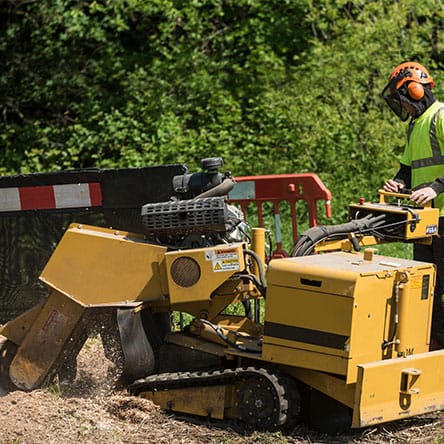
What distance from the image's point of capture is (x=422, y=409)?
6.11m

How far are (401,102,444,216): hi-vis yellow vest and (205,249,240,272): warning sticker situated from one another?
1665 millimetres

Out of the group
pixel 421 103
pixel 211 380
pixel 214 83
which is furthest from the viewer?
pixel 214 83

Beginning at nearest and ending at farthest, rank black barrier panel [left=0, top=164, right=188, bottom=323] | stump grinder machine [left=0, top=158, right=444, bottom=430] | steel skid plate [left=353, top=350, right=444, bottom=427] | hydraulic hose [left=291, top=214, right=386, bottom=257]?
steel skid plate [left=353, top=350, right=444, bottom=427] → stump grinder machine [left=0, top=158, right=444, bottom=430] → hydraulic hose [left=291, top=214, right=386, bottom=257] → black barrier panel [left=0, top=164, right=188, bottom=323]

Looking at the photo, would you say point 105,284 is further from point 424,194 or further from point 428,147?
point 428,147

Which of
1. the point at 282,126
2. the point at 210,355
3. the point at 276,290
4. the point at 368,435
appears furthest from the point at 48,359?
the point at 282,126

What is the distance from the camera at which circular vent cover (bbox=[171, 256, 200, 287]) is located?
6449mm

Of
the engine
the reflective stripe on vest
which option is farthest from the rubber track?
the reflective stripe on vest

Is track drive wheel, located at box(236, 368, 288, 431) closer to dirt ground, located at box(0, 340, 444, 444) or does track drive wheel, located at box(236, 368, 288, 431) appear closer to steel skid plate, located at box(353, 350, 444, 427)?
dirt ground, located at box(0, 340, 444, 444)

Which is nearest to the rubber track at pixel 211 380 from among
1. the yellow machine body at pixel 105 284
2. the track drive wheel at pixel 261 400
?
the track drive wheel at pixel 261 400

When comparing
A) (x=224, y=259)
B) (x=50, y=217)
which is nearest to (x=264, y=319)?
(x=224, y=259)

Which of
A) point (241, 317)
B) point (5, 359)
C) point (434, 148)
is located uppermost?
point (434, 148)

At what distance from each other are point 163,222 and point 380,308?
1.45 m

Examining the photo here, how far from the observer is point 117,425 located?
6.42m

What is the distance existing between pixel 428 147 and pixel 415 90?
0.40 meters
